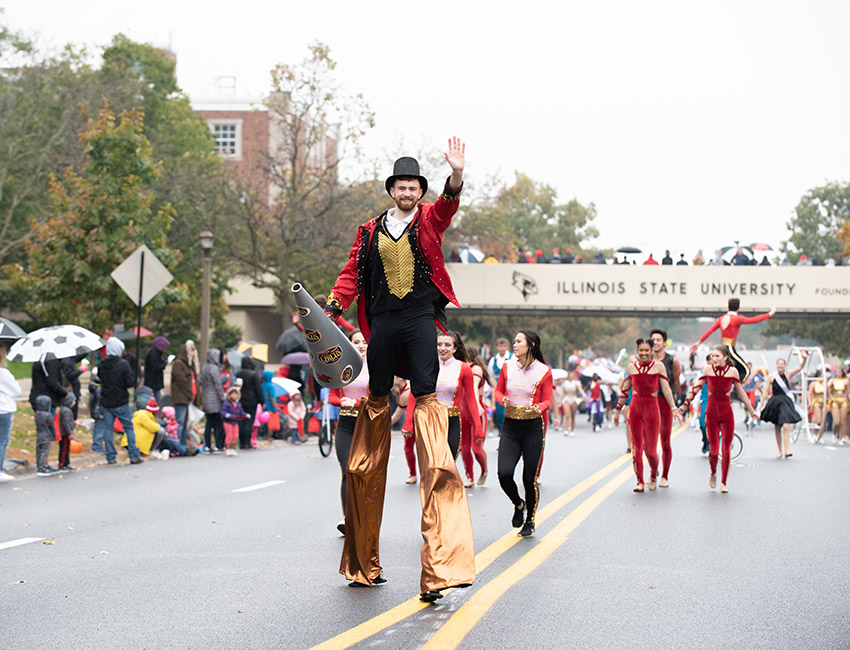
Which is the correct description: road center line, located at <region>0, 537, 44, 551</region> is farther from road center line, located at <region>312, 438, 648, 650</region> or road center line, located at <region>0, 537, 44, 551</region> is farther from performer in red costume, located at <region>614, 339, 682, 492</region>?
performer in red costume, located at <region>614, 339, 682, 492</region>

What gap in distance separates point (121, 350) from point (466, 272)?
32355mm

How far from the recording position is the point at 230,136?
66812mm

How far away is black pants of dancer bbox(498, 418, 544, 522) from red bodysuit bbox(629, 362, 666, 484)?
144 inches

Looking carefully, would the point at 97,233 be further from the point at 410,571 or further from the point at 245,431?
the point at 410,571

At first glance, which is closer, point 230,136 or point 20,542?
point 20,542

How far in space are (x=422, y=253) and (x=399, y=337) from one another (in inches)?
18.6

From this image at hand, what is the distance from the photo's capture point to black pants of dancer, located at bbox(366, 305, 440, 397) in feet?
19.8

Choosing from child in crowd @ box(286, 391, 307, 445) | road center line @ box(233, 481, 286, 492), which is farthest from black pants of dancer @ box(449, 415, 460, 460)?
child in crowd @ box(286, 391, 307, 445)

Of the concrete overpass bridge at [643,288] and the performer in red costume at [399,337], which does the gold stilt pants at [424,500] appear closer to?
the performer in red costume at [399,337]

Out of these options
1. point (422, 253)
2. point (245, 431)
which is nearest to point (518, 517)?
point (422, 253)

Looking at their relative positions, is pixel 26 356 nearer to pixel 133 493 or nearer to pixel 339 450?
pixel 133 493

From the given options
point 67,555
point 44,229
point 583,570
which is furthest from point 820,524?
point 44,229

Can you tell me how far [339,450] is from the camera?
890 centimetres

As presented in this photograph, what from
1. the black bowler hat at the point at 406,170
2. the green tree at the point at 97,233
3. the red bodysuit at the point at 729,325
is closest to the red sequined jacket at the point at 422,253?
the black bowler hat at the point at 406,170
